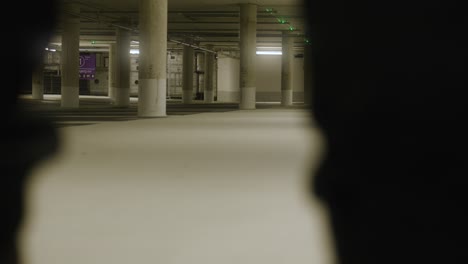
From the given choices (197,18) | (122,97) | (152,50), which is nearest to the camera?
(152,50)

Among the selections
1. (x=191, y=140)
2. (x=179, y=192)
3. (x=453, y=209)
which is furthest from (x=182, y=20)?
(x=453, y=209)

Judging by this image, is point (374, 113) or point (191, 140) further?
point (191, 140)

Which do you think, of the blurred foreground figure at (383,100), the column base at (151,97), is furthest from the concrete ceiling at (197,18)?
the blurred foreground figure at (383,100)

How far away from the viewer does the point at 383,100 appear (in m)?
1.57

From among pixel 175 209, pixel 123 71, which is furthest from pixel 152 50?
pixel 123 71

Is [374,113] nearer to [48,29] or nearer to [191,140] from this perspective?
[48,29]

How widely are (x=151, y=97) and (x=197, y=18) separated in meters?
17.5

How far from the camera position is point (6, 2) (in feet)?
5.46

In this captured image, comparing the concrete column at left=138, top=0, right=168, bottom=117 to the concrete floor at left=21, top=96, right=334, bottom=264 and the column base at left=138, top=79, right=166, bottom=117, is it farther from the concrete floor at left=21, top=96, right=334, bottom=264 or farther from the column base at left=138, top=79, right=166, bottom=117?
the concrete floor at left=21, top=96, right=334, bottom=264

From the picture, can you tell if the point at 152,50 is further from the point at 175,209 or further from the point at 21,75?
the point at 21,75

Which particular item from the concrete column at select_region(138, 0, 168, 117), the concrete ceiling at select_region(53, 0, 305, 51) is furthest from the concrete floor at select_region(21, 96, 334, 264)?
the concrete ceiling at select_region(53, 0, 305, 51)

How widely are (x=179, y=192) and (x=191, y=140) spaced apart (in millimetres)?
5848

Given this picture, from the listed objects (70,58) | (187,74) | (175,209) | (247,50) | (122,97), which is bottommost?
(175,209)

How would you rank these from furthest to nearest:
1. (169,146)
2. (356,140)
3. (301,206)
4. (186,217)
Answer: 1. (169,146)
2. (301,206)
3. (186,217)
4. (356,140)
